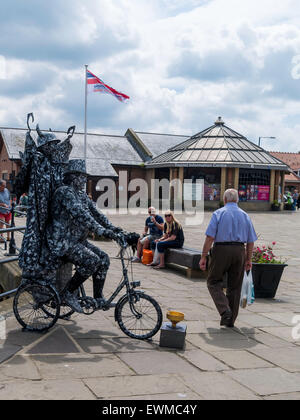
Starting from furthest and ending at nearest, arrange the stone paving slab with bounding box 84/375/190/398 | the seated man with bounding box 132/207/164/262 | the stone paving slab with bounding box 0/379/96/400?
the seated man with bounding box 132/207/164/262
the stone paving slab with bounding box 84/375/190/398
the stone paving slab with bounding box 0/379/96/400

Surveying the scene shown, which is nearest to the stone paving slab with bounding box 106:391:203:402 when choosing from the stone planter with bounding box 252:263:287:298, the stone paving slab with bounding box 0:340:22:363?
the stone paving slab with bounding box 0:340:22:363

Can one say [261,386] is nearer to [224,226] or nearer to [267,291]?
[224,226]

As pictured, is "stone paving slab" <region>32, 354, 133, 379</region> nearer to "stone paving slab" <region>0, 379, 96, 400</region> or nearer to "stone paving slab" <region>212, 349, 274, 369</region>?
"stone paving slab" <region>0, 379, 96, 400</region>

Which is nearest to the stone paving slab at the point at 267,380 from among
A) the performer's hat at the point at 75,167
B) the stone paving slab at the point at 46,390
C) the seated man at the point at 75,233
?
the stone paving slab at the point at 46,390

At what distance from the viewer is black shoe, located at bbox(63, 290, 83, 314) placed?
223 inches

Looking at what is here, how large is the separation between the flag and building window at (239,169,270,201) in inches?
428

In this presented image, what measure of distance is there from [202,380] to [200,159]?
107 feet

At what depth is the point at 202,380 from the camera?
4387 mm

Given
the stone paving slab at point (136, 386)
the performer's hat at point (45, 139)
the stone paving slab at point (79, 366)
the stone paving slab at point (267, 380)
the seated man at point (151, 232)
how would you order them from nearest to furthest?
the stone paving slab at point (136, 386), the stone paving slab at point (267, 380), the stone paving slab at point (79, 366), the performer's hat at point (45, 139), the seated man at point (151, 232)

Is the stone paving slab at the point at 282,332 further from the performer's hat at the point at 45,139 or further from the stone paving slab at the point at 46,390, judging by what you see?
the performer's hat at the point at 45,139

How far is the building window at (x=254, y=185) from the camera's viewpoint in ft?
121

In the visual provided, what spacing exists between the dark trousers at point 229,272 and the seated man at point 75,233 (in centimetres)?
142

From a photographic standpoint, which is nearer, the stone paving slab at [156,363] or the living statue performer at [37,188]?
the stone paving slab at [156,363]

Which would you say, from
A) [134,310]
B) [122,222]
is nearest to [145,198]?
[122,222]
